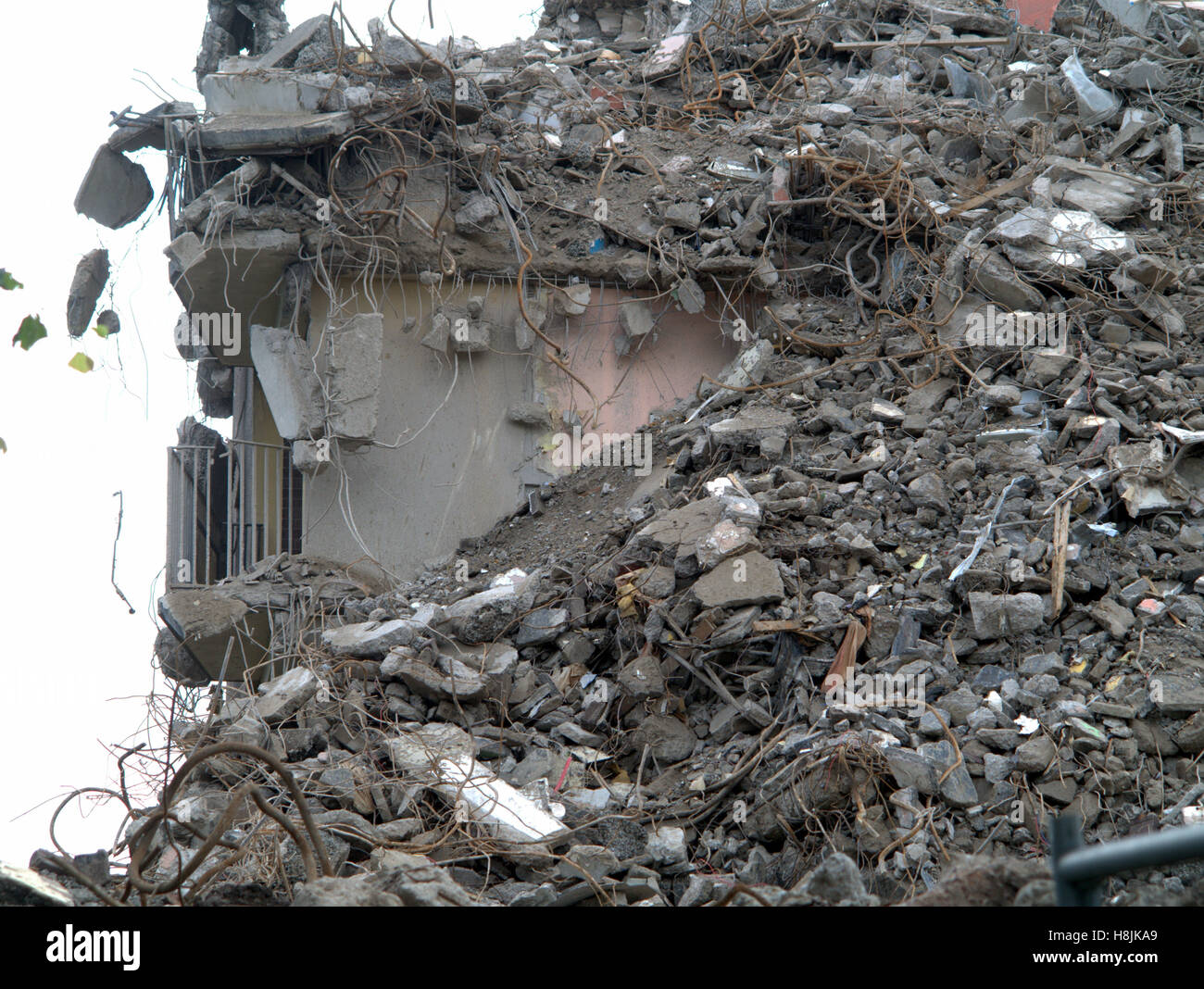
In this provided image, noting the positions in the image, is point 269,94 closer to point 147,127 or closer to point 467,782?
point 147,127

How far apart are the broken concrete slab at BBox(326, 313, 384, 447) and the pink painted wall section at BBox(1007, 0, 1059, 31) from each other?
8022mm

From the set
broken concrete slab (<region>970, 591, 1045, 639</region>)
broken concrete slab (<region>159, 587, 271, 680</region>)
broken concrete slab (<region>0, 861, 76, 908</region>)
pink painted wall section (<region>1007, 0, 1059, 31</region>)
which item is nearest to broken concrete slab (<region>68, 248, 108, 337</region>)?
broken concrete slab (<region>159, 587, 271, 680</region>)

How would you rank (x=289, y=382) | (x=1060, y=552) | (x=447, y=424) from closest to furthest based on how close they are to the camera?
(x=1060, y=552)
(x=289, y=382)
(x=447, y=424)

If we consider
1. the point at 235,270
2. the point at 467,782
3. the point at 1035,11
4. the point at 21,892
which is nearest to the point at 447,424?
the point at 235,270

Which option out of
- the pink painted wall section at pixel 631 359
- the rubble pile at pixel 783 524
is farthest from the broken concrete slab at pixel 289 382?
the pink painted wall section at pixel 631 359

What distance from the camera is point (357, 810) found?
175 inches

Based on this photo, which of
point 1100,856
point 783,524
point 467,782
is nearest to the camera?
point 1100,856

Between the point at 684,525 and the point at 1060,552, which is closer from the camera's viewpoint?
the point at 1060,552

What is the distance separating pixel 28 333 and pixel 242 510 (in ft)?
17.0

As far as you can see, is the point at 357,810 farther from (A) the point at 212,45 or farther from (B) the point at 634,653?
(A) the point at 212,45

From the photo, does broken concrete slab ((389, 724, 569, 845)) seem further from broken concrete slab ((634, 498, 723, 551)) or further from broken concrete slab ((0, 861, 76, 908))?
broken concrete slab ((0, 861, 76, 908))

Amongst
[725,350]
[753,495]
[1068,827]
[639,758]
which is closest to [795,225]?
[725,350]

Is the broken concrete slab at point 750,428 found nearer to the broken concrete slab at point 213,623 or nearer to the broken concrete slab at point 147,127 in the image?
the broken concrete slab at point 213,623

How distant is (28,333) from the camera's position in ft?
8.96
